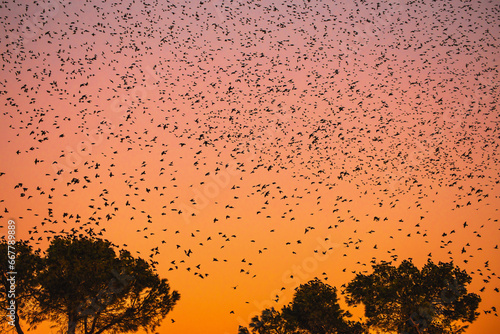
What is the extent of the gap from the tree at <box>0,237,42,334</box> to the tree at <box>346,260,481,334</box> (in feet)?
84.1

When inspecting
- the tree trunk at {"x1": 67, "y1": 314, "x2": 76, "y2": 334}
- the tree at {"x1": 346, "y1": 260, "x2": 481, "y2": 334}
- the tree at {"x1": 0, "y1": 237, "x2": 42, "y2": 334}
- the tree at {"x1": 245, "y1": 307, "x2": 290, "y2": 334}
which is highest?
the tree at {"x1": 0, "y1": 237, "x2": 42, "y2": 334}

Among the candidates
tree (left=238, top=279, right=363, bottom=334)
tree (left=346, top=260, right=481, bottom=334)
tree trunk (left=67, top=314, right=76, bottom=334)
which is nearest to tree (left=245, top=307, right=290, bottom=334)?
tree (left=238, top=279, right=363, bottom=334)

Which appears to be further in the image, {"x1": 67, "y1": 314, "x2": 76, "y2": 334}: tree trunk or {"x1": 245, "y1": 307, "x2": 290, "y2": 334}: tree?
{"x1": 245, "y1": 307, "x2": 290, "y2": 334}: tree

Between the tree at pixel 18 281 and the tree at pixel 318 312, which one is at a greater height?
the tree at pixel 18 281

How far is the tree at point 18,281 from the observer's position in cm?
3170

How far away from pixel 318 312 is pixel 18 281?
24.3m

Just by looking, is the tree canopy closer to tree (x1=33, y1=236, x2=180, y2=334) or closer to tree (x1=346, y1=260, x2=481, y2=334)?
tree (x1=33, y1=236, x2=180, y2=334)

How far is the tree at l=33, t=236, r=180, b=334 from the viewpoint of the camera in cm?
3225

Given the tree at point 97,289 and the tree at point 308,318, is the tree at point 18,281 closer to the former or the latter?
the tree at point 97,289

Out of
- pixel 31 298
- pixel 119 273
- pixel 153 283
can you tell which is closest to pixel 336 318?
pixel 153 283

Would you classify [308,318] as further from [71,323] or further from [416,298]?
[71,323]

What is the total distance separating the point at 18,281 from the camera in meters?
32.4

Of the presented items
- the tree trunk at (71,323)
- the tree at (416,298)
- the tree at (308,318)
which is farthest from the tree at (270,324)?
the tree trunk at (71,323)

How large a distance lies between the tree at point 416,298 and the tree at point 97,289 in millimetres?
16395
